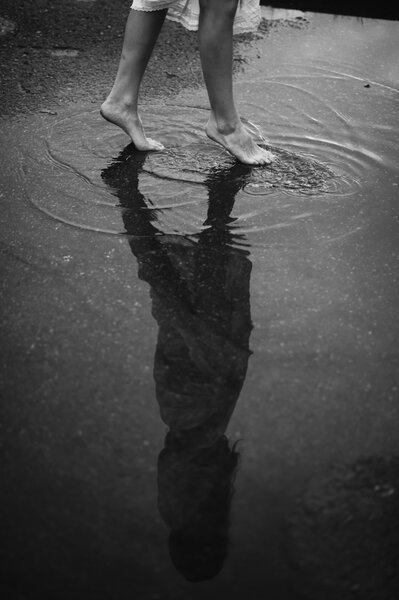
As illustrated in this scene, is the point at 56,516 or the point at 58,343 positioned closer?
the point at 56,516

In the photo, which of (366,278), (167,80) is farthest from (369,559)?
(167,80)

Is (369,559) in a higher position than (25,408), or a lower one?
higher

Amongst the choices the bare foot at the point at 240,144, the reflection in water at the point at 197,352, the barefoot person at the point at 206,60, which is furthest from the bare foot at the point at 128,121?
the bare foot at the point at 240,144

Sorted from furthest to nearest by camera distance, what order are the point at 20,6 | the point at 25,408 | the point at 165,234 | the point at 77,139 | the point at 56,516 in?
the point at 20,6
the point at 77,139
the point at 165,234
the point at 25,408
the point at 56,516

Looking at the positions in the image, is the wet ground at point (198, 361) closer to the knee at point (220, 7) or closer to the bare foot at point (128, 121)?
the bare foot at point (128, 121)

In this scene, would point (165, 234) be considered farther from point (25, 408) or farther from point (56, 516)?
point (56, 516)

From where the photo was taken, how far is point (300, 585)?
1.68 meters

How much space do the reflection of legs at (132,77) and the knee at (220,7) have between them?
0.24 metres

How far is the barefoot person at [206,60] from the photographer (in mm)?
3197

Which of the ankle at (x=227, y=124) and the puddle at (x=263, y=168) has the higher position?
the ankle at (x=227, y=124)

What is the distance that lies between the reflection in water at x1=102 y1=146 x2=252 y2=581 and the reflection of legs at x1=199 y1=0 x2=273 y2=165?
114 mm

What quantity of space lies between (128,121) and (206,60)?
47 centimetres

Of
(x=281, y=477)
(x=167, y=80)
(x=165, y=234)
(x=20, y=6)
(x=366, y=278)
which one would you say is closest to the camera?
(x=281, y=477)

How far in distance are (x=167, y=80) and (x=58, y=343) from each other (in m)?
2.37
